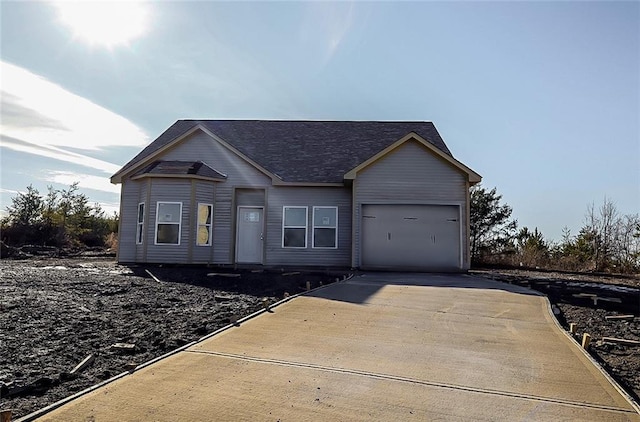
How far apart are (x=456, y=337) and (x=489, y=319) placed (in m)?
1.59

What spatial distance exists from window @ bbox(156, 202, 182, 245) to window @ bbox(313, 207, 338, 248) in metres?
5.18

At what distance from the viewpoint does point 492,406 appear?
12.5 ft

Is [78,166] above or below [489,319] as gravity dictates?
above

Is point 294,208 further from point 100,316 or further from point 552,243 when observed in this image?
point 552,243

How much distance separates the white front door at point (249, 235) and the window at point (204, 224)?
1.15 metres

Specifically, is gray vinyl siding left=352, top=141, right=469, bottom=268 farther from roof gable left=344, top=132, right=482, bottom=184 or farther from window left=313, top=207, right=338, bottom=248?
window left=313, top=207, right=338, bottom=248

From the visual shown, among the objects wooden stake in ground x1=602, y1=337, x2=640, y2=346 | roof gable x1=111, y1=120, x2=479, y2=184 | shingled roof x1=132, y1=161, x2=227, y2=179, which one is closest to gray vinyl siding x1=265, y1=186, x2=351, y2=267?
roof gable x1=111, y1=120, x2=479, y2=184

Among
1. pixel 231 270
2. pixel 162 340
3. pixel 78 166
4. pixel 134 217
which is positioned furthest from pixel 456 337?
pixel 78 166

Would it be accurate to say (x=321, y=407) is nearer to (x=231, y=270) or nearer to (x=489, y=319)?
(x=489, y=319)

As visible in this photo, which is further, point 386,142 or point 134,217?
point 386,142

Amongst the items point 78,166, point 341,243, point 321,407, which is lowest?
point 321,407

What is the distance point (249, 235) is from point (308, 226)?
2.42m

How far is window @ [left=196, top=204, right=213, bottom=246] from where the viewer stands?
1606 cm

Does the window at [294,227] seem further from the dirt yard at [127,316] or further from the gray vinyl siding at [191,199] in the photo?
the dirt yard at [127,316]
